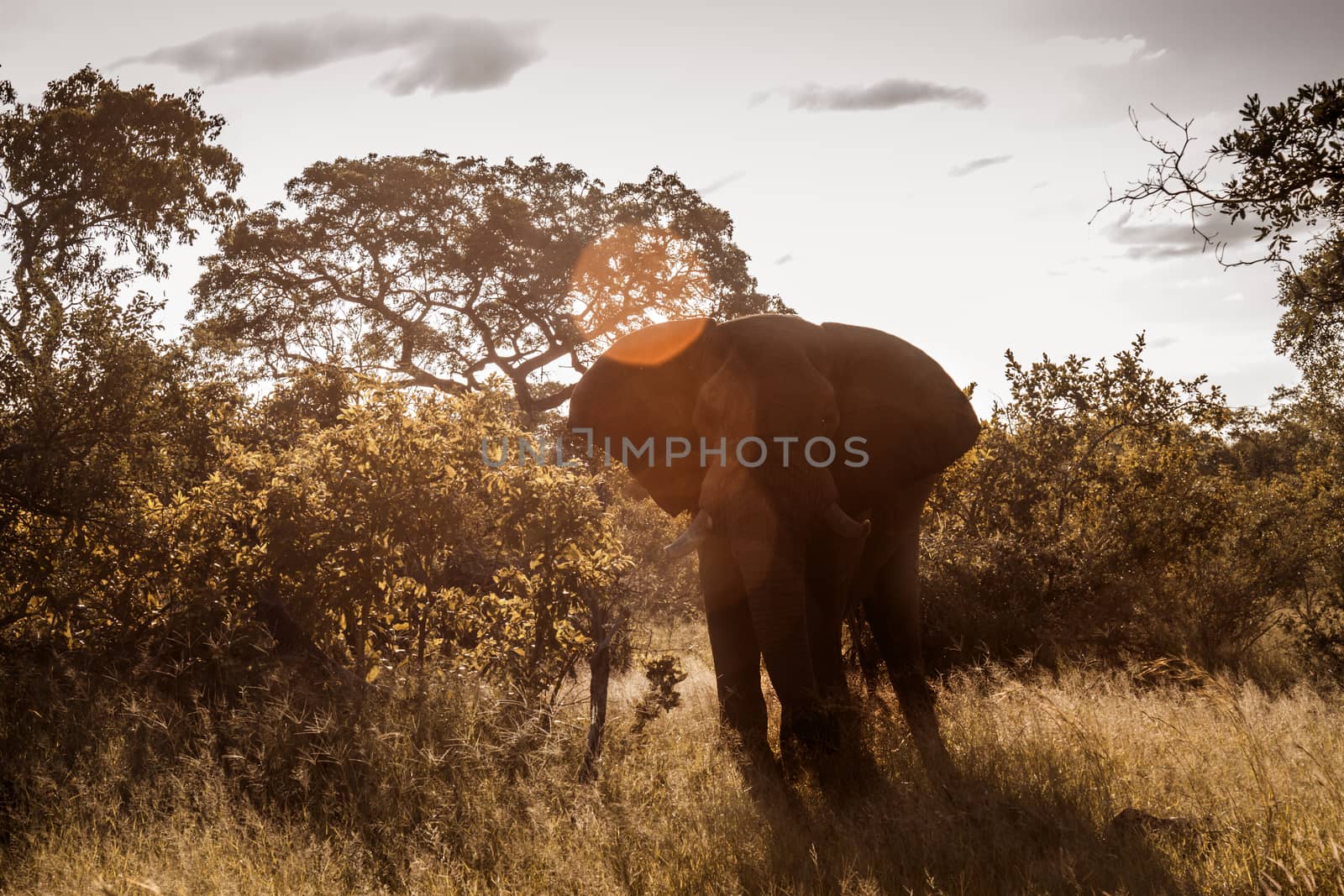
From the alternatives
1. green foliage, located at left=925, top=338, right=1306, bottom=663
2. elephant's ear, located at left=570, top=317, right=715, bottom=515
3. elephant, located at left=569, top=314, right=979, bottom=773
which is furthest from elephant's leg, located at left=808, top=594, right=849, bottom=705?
green foliage, located at left=925, top=338, right=1306, bottom=663

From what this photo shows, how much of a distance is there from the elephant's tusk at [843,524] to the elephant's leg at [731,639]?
2.97ft

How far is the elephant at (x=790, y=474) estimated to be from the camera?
21.9ft

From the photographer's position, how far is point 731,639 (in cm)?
733

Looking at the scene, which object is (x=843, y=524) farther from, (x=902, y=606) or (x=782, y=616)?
(x=902, y=606)

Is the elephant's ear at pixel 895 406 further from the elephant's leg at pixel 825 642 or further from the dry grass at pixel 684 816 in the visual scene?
the dry grass at pixel 684 816

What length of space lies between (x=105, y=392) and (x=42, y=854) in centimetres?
441

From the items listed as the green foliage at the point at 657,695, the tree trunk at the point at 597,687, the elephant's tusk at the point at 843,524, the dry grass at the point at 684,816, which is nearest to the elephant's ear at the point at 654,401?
the tree trunk at the point at 597,687

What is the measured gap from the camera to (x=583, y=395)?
8766mm

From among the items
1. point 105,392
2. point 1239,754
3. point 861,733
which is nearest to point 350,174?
point 105,392

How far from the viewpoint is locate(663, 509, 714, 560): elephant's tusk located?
6.93 metres

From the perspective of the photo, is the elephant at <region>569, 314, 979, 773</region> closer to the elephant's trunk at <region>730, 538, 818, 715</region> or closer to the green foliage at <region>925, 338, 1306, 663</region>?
the elephant's trunk at <region>730, 538, 818, 715</region>

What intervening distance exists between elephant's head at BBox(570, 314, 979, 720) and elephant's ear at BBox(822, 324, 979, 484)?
0.01 meters

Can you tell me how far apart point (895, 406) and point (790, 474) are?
1777mm

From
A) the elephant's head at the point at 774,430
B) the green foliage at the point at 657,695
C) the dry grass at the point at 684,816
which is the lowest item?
the dry grass at the point at 684,816
